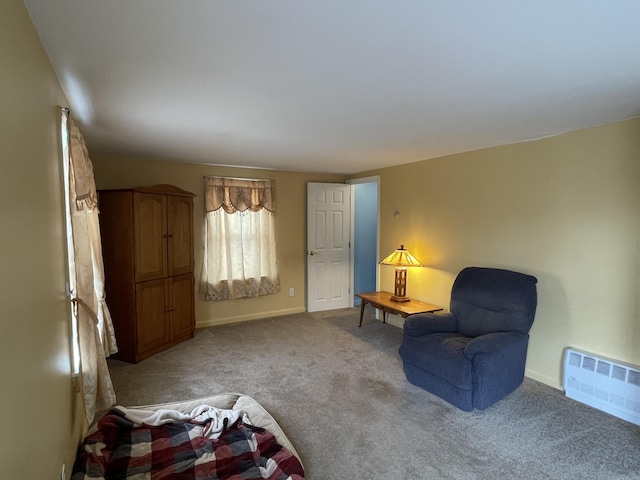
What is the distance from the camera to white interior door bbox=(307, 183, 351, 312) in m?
5.39

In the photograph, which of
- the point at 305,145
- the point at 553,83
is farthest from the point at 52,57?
the point at 553,83

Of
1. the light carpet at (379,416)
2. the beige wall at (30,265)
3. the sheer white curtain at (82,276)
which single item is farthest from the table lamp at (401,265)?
the beige wall at (30,265)

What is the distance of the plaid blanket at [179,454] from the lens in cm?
191

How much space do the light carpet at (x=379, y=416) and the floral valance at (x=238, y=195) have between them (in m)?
1.79

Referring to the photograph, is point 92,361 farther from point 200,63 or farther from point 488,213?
point 488,213

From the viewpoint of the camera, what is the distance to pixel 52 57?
1.62 metres

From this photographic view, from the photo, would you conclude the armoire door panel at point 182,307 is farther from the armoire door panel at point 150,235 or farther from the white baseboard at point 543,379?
the white baseboard at point 543,379

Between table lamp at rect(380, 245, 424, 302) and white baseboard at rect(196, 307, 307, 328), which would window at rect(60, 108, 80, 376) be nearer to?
white baseboard at rect(196, 307, 307, 328)

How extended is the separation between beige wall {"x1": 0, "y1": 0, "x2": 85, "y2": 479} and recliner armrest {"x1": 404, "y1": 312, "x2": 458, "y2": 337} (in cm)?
252

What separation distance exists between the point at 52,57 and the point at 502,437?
335cm

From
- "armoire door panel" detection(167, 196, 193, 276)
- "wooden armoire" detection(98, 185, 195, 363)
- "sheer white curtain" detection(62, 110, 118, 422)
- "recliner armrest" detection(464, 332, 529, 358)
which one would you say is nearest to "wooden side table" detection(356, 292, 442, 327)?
"recliner armrest" detection(464, 332, 529, 358)

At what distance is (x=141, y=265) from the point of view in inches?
142

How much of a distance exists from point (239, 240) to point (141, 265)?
1476 mm

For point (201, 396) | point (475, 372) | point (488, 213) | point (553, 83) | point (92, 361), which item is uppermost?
point (553, 83)
